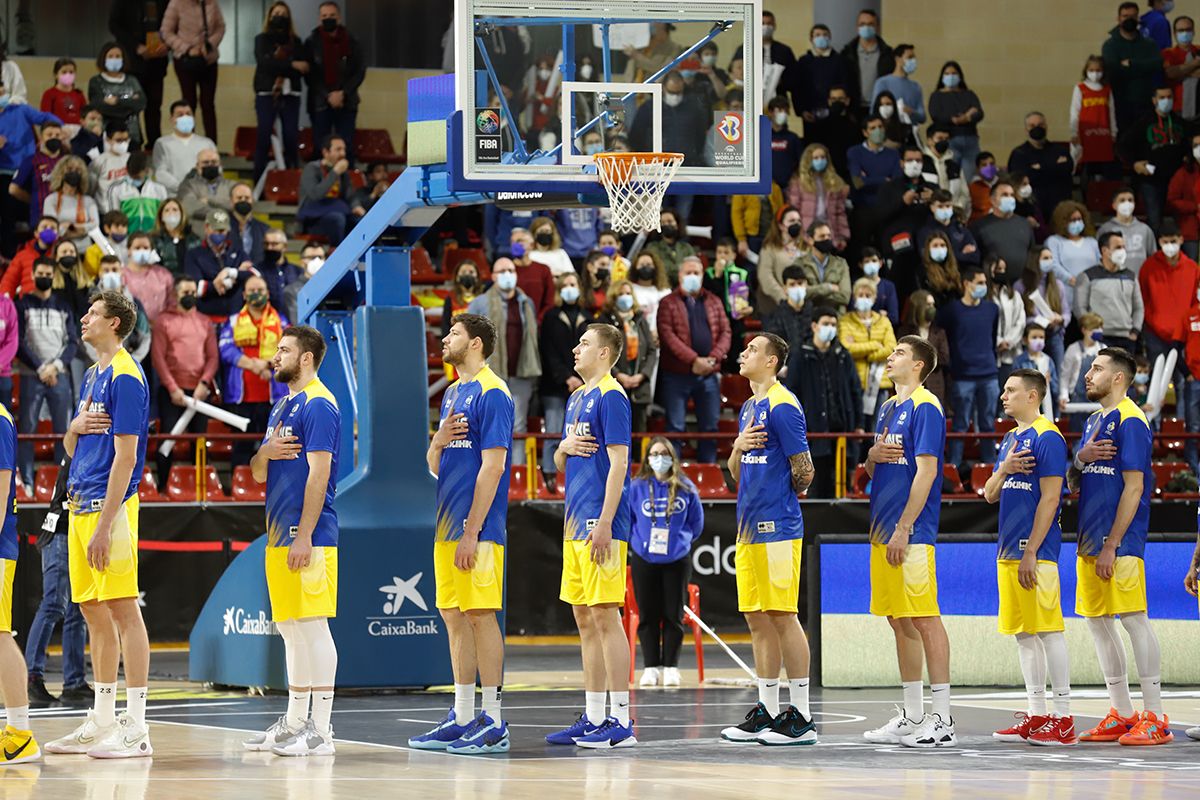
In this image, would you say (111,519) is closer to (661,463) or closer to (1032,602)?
(1032,602)

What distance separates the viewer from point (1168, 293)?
2148 centimetres

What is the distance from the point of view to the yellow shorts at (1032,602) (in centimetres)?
1141

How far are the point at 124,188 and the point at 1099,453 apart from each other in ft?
38.7

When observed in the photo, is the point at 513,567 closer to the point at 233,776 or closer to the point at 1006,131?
the point at 233,776

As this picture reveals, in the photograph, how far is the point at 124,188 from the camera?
787 inches

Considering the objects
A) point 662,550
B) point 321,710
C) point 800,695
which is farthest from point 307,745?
point 662,550

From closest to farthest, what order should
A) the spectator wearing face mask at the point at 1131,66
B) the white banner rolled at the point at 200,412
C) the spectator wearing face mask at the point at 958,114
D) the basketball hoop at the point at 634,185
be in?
the basketball hoop at the point at 634,185 → the white banner rolled at the point at 200,412 → the spectator wearing face mask at the point at 958,114 → the spectator wearing face mask at the point at 1131,66

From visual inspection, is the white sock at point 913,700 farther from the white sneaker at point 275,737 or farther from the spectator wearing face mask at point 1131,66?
the spectator wearing face mask at point 1131,66

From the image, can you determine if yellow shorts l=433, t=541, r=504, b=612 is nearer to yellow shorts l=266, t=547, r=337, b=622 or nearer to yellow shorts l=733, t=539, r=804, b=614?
yellow shorts l=266, t=547, r=337, b=622

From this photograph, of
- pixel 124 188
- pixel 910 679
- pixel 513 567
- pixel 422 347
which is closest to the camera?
pixel 910 679

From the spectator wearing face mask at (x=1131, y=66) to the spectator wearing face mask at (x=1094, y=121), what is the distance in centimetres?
16

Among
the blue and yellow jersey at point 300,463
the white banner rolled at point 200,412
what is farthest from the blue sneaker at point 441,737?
the white banner rolled at point 200,412

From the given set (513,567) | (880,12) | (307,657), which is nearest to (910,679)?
(307,657)

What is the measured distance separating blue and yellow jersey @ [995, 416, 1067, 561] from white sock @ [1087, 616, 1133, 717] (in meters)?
0.50
